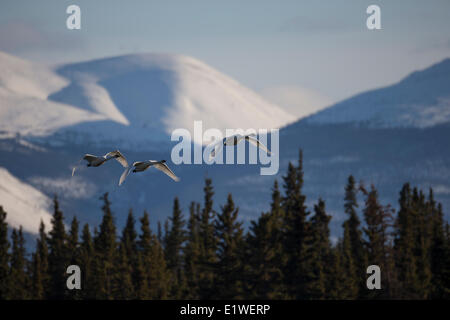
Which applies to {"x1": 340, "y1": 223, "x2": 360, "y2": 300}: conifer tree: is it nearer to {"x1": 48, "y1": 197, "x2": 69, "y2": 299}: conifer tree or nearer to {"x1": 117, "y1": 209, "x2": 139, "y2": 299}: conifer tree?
{"x1": 117, "y1": 209, "x2": 139, "y2": 299}: conifer tree

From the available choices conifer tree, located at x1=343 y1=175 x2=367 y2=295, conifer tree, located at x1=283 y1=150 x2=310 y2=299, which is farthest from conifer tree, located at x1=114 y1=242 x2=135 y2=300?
conifer tree, located at x1=343 y1=175 x2=367 y2=295

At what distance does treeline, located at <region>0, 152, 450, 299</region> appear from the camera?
107m

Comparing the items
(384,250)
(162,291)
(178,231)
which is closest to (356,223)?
(384,250)

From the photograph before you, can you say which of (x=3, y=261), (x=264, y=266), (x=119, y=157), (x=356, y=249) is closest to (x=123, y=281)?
(x=3, y=261)

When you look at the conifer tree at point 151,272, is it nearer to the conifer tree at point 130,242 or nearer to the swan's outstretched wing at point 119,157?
the conifer tree at point 130,242

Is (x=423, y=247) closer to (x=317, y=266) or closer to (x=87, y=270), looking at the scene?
(x=317, y=266)

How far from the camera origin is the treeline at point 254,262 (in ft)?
352

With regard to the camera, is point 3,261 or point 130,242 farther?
point 130,242

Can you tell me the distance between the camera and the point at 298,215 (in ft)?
374

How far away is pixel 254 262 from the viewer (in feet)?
350
